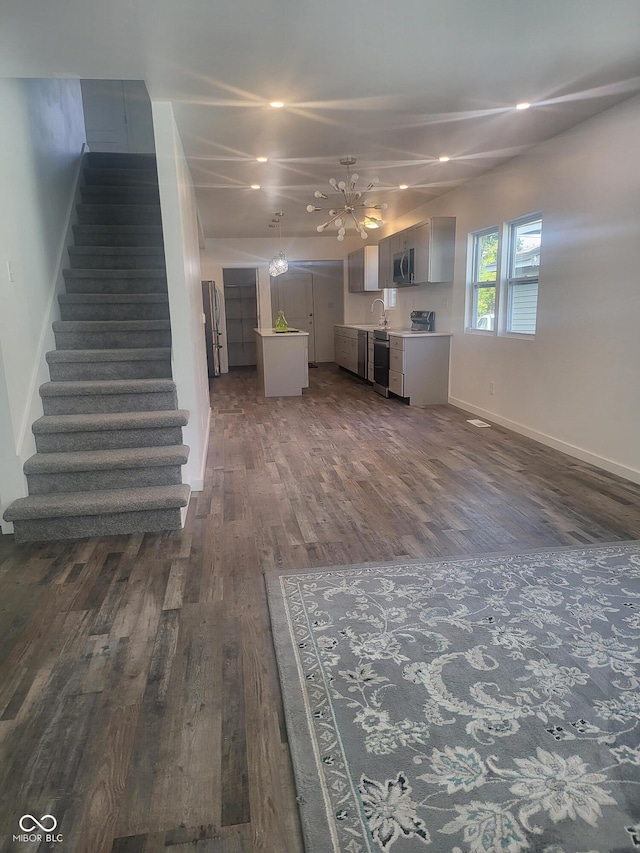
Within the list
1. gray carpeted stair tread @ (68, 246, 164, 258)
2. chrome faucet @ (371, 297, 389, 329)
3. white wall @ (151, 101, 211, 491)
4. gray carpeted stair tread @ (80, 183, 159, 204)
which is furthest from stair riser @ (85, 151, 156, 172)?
chrome faucet @ (371, 297, 389, 329)

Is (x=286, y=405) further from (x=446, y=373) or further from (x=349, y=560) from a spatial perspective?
(x=349, y=560)

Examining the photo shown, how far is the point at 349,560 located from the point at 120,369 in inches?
93.4

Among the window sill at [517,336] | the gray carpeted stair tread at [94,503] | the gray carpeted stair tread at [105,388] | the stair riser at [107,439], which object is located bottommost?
the gray carpeted stair tread at [94,503]

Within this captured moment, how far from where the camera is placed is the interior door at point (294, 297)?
38.2 ft

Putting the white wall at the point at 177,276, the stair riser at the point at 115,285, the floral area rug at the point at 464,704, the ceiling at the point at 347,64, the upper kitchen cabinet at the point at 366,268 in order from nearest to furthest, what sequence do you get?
the floral area rug at the point at 464,704 → the ceiling at the point at 347,64 → the white wall at the point at 177,276 → the stair riser at the point at 115,285 → the upper kitchen cabinet at the point at 366,268

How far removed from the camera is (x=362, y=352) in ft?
29.3

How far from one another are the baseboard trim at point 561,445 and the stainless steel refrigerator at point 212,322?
15.8 ft

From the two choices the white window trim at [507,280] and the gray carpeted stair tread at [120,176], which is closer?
the white window trim at [507,280]

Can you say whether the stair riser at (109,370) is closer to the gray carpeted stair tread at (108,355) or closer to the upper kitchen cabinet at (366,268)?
the gray carpeted stair tread at (108,355)

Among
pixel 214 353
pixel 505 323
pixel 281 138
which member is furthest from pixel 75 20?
pixel 214 353

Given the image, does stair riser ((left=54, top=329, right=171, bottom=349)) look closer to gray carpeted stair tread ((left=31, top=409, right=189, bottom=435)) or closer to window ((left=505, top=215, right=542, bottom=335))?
gray carpeted stair tread ((left=31, top=409, right=189, bottom=435))

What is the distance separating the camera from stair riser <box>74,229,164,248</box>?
17.0 feet

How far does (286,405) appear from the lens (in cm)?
728

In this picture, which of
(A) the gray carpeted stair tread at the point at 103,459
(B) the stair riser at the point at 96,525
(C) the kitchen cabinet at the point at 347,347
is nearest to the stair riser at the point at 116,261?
(A) the gray carpeted stair tread at the point at 103,459
